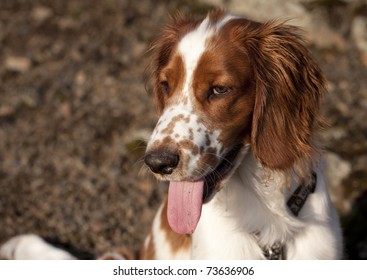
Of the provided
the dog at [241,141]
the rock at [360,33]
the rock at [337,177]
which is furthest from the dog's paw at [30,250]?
the rock at [360,33]

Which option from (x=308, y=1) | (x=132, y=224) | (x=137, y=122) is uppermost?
(x=308, y=1)

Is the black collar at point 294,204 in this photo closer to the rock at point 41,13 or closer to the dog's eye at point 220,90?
the dog's eye at point 220,90

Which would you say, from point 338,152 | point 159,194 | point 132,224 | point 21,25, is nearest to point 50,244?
point 132,224

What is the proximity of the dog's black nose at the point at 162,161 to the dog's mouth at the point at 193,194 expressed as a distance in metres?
0.23

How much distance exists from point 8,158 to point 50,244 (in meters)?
1.46

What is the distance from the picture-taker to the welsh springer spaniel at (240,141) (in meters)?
3.32

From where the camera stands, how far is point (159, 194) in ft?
18.6

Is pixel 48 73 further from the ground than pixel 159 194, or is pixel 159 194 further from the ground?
pixel 48 73

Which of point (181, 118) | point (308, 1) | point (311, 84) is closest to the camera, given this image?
point (181, 118)

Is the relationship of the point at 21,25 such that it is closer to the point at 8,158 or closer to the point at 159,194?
the point at 8,158

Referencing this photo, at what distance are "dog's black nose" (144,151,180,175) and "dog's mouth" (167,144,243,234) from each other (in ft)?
0.77

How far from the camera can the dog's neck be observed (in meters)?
3.73

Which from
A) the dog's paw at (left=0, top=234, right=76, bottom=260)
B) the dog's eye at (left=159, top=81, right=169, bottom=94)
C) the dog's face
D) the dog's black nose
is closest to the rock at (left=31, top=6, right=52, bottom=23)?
the dog's paw at (left=0, top=234, right=76, bottom=260)

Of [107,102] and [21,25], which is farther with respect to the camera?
[21,25]
